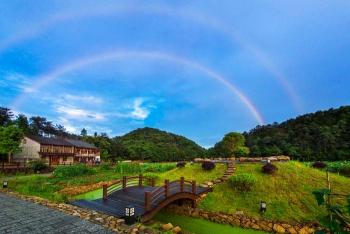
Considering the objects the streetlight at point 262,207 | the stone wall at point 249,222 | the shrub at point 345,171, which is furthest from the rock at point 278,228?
the shrub at point 345,171

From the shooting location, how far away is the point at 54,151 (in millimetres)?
56656

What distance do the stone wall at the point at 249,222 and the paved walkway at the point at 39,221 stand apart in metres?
8.26

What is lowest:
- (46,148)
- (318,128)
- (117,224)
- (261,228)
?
(261,228)

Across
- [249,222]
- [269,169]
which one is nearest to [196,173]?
[269,169]

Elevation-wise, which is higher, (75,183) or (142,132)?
(142,132)

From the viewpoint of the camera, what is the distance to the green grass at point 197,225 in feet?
45.8

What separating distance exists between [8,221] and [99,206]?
443 cm

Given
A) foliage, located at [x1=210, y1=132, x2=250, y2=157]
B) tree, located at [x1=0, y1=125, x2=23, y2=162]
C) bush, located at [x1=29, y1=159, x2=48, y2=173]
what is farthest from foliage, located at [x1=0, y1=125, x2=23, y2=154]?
foliage, located at [x1=210, y1=132, x2=250, y2=157]

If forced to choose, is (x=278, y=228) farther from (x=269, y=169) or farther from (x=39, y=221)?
(x=39, y=221)

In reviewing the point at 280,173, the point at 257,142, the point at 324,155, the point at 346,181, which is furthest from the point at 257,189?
the point at 257,142

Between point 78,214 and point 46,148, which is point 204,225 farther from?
point 46,148

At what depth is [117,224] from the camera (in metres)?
10.5

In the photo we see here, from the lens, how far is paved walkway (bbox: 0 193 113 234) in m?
Result: 9.27

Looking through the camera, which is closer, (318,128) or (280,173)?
(280,173)
